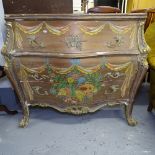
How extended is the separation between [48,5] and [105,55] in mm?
830

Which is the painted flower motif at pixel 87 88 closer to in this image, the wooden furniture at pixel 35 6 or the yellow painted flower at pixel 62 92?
the yellow painted flower at pixel 62 92

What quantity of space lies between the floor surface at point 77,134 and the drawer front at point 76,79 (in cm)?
27

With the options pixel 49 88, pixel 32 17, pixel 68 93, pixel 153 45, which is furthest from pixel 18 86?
pixel 153 45

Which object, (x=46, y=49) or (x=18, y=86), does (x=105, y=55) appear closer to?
(x=46, y=49)

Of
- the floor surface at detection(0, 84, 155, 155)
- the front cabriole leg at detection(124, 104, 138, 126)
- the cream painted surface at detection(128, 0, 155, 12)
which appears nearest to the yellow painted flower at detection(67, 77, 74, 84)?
the floor surface at detection(0, 84, 155, 155)

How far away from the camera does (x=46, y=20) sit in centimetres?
141

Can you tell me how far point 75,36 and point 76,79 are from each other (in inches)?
13.6

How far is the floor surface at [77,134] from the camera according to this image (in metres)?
1.59

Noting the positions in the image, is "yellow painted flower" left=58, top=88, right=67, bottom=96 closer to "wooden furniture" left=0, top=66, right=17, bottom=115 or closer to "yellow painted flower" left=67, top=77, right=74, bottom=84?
"yellow painted flower" left=67, top=77, right=74, bottom=84

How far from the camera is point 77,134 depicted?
5.80 ft

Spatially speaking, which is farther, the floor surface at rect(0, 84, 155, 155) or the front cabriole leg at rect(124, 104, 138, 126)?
the front cabriole leg at rect(124, 104, 138, 126)

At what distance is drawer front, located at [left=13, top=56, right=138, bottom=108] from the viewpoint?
59.4 inches

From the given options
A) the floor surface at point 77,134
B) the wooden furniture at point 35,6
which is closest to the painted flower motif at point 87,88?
the floor surface at point 77,134

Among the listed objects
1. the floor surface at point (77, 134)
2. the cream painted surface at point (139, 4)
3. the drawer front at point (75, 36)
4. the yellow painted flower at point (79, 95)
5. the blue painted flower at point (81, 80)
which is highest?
the cream painted surface at point (139, 4)
